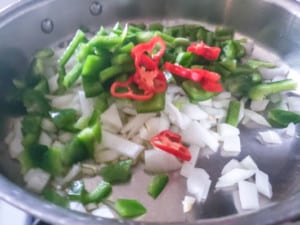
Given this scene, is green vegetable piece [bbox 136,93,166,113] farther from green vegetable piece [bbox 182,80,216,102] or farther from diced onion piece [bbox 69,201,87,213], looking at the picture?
diced onion piece [bbox 69,201,87,213]

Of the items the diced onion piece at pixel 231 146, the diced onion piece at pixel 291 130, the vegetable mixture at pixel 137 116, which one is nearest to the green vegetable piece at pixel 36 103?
the vegetable mixture at pixel 137 116

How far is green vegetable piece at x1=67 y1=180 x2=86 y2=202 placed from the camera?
2.71 feet

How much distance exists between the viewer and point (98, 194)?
2.71 ft

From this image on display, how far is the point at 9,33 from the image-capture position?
1045 millimetres

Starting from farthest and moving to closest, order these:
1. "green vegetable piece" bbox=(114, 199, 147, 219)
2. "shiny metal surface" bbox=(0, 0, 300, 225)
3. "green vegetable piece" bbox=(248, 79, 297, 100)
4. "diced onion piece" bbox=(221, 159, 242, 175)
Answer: "green vegetable piece" bbox=(248, 79, 297, 100), "diced onion piece" bbox=(221, 159, 242, 175), "green vegetable piece" bbox=(114, 199, 147, 219), "shiny metal surface" bbox=(0, 0, 300, 225)

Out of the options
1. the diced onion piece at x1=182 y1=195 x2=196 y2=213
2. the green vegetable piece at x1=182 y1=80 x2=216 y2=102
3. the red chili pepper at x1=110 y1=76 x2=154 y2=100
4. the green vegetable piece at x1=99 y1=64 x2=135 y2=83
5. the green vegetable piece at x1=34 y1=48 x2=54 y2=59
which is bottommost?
the diced onion piece at x1=182 y1=195 x2=196 y2=213

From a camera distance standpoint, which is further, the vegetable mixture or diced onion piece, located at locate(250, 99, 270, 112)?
diced onion piece, located at locate(250, 99, 270, 112)

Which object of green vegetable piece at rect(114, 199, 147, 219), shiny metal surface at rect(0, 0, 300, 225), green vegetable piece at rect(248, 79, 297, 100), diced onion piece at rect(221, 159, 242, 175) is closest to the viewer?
shiny metal surface at rect(0, 0, 300, 225)

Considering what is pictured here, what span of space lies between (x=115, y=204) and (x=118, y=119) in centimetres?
17

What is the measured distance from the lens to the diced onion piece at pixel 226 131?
94cm

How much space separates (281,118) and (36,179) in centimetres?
45

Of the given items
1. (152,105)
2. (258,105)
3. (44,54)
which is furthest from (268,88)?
(44,54)

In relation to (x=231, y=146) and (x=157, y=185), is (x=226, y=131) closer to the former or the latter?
(x=231, y=146)

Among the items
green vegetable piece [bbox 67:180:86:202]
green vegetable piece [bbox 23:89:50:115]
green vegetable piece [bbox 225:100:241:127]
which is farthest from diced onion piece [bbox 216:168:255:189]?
green vegetable piece [bbox 23:89:50:115]
